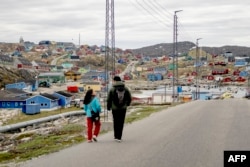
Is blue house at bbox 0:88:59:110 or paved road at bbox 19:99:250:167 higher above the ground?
paved road at bbox 19:99:250:167

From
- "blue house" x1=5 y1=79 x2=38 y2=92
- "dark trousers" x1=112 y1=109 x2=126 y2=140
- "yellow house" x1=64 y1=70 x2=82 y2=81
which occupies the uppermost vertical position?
"dark trousers" x1=112 y1=109 x2=126 y2=140

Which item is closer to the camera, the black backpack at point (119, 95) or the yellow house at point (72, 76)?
the black backpack at point (119, 95)

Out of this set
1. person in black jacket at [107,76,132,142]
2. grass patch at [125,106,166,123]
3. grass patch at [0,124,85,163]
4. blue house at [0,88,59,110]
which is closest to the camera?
grass patch at [0,124,85,163]

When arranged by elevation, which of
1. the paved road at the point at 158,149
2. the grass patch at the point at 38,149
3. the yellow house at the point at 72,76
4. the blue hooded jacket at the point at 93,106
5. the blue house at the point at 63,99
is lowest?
the blue house at the point at 63,99

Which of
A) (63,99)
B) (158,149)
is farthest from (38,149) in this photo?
(63,99)

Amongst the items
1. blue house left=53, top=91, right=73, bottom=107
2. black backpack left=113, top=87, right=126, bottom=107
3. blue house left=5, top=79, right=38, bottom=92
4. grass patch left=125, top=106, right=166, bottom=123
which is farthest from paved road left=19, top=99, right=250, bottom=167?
blue house left=5, top=79, right=38, bottom=92

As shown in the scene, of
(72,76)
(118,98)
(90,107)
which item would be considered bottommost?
(72,76)

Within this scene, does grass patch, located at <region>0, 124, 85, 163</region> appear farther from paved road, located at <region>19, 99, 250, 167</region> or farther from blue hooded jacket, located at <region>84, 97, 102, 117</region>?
blue hooded jacket, located at <region>84, 97, 102, 117</region>

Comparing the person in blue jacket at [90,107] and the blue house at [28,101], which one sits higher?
the person in blue jacket at [90,107]

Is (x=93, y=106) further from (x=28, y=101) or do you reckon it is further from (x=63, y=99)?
(x=63, y=99)

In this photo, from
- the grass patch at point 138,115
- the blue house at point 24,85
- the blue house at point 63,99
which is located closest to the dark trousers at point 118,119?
the grass patch at point 138,115

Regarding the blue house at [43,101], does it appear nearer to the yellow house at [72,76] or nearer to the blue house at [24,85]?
the blue house at [24,85]

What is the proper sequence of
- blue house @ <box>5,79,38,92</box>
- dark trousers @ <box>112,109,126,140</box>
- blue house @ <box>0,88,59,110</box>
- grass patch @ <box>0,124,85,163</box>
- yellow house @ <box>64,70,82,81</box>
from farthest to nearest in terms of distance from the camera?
yellow house @ <box>64,70,82,81</box> → blue house @ <box>5,79,38,92</box> → blue house @ <box>0,88,59,110</box> → dark trousers @ <box>112,109,126,140</box> → grass patch @ <box>0,124,85,163</box>

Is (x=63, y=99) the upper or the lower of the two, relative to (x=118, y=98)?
lower
